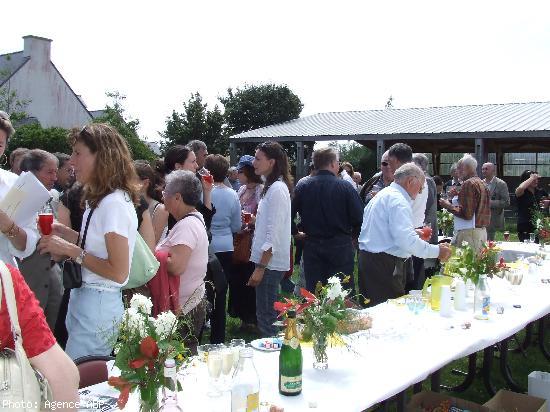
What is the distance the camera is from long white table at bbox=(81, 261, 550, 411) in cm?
202

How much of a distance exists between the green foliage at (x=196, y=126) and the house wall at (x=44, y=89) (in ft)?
20.2

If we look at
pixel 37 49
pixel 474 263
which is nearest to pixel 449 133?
pixel 474 263

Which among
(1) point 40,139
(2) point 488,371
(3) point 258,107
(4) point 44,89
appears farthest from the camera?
(3) point 258,107

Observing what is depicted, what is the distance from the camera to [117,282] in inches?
95.2

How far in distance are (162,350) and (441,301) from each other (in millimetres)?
2040

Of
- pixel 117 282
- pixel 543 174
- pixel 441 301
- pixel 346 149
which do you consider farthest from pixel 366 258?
pixel 346 149

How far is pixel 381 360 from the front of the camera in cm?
248

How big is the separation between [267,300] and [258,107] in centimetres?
3248

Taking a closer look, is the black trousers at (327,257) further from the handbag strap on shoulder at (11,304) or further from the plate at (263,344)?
the handbag strap on shoulder at (11,304)

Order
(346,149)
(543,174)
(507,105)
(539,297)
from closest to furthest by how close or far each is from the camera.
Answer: (539,297)
(543,174)
(507,105)
(346,149)

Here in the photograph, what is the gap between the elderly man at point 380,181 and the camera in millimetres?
5616

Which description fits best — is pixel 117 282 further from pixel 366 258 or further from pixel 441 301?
pixel 366 258

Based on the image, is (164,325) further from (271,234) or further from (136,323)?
(271,234)

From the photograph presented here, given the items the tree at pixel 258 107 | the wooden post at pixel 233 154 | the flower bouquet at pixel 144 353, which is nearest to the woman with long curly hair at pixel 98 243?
the flower bouquet at pixel 144 353
